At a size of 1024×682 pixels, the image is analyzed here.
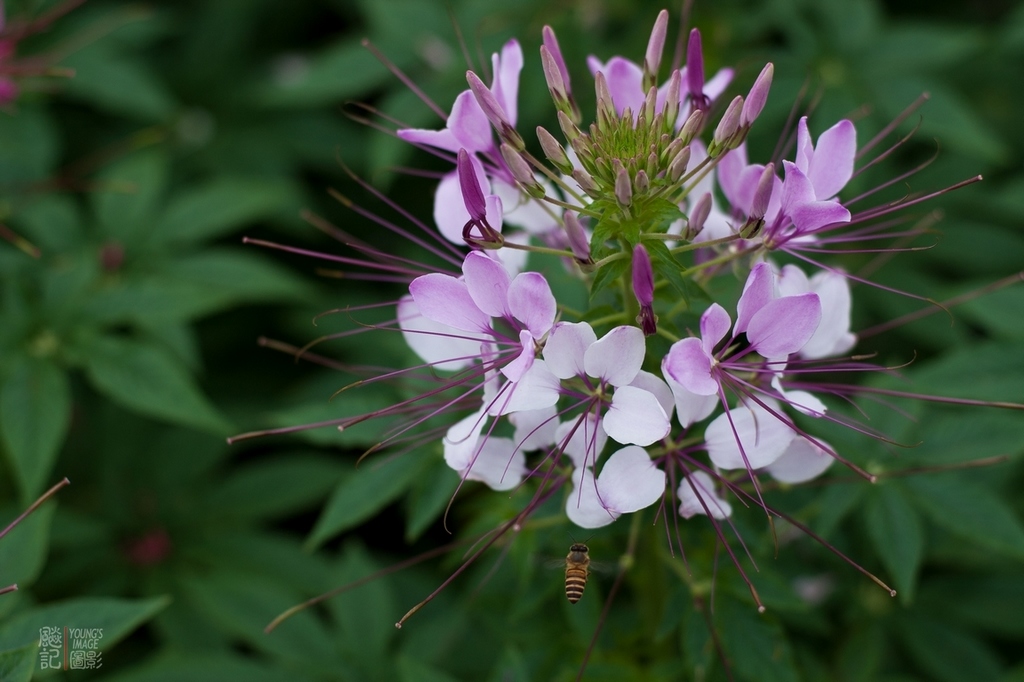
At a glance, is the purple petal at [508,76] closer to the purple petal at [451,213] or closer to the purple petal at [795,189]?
the purple petal at [451,213]

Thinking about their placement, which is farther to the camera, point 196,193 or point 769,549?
point 196,193

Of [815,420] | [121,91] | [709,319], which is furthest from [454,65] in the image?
[709,319]

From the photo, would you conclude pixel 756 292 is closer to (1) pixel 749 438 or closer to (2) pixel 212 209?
(1) pixel 749 438

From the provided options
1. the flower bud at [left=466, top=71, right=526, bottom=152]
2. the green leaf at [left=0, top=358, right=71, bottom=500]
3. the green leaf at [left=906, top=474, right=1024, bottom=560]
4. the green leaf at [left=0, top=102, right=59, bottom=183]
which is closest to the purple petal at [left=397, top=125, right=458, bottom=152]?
the flower bud at [left=466, top=71, right=526, bottom=152]

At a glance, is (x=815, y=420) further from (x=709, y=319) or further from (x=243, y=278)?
(x=243, y=278)

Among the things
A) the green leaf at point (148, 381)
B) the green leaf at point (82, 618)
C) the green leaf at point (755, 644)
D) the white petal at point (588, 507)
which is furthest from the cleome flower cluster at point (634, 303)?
the green leaf at point (148, 381)

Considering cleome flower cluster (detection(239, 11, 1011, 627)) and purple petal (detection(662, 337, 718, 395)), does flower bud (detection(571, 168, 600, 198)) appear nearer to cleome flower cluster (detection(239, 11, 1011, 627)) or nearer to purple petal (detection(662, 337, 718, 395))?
cleome flower cluster (detection(239, 11, 1011, 627))

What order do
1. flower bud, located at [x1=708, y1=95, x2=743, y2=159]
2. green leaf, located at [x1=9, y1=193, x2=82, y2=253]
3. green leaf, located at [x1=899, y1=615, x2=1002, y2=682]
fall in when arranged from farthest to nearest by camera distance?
green leaf, located at [x1=9, y1=193, x2=82, y2=253], green leaf, located at [x1=899, y1=615, x2=1002, y2=682], flower bud, located at [x1=708, y1=95, x2=743, y2=159]
